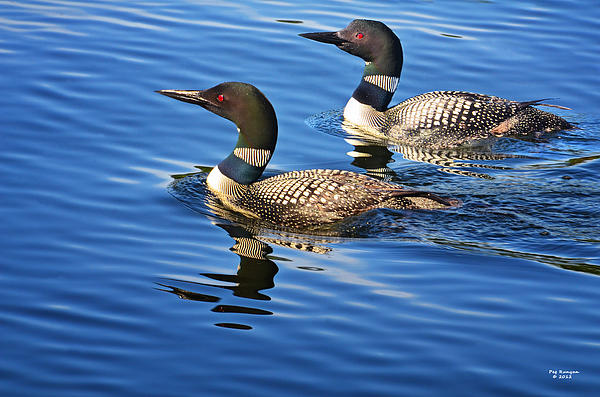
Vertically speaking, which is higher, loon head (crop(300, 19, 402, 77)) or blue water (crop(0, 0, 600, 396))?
loon head (crop(300, 19, 402, 77))

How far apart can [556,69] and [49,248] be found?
5.93 m

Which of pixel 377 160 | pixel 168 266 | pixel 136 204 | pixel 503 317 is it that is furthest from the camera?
pixel 377 160

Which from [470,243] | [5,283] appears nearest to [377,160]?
[470,243]


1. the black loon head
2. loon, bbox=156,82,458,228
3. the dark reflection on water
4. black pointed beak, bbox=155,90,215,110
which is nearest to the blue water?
the dark reflection on water

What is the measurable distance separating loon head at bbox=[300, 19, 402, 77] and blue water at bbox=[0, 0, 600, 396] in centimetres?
42

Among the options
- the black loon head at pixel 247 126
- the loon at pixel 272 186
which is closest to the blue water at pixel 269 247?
the loon at pixel 272 186

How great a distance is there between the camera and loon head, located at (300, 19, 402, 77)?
8227mm

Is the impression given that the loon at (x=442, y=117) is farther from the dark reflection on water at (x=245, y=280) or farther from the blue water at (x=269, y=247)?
the dark reflection on water at (x=245, y=280)

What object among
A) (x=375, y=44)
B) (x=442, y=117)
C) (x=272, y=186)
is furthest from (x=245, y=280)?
(x=375, y=44)

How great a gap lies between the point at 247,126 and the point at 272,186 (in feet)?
1.46

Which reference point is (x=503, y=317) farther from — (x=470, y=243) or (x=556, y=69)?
(x=556, y=69)

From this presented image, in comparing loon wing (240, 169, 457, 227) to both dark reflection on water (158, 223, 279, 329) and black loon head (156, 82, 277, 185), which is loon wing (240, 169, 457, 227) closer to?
black loon head (156, 82, 277, 185)

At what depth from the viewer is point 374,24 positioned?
27.1 ft

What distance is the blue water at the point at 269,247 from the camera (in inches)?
151
